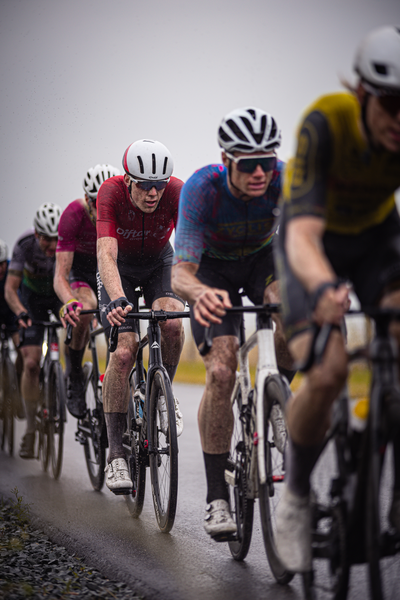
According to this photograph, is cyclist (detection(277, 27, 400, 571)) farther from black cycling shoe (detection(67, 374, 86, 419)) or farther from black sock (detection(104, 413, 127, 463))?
black cycling shoe (detection(67, 374, 86, 419))

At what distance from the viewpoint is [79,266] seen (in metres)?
6.73

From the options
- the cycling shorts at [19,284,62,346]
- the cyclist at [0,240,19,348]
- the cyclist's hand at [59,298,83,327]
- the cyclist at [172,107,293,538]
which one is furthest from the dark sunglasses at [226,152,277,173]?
the cyclist at [0,240,19,348]

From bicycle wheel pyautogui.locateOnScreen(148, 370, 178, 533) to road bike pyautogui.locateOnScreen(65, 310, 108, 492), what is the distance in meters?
1.15

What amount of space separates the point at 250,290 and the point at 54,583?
2008 millimetres

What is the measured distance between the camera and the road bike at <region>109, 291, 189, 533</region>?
4387 millimetres

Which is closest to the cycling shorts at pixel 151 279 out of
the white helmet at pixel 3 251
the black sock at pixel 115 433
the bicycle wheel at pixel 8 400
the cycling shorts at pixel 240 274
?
the black sock at pixel 115 433

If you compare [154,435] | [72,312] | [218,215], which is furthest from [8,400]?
[218,215]

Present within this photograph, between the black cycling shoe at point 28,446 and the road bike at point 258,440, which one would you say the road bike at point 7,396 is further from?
the road bike at point 258,440

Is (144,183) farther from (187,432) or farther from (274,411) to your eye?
(187,432)

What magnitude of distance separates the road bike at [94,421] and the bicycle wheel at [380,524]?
11.9ft

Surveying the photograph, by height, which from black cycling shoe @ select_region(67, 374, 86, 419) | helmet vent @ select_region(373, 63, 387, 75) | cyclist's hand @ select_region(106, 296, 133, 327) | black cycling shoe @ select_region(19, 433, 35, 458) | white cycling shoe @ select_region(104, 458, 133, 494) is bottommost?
black cycling shoe @ select_region(19, 433, 35, 458)

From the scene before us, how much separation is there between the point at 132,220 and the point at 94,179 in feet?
3.86

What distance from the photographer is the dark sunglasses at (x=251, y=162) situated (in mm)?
3641

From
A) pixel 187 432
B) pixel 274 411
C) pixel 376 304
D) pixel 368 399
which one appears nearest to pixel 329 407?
pixel 368 399
